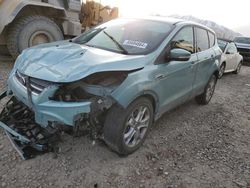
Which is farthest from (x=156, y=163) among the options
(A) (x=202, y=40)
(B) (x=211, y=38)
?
(B) (x=211, y=38)

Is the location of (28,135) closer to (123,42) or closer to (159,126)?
(123,42)

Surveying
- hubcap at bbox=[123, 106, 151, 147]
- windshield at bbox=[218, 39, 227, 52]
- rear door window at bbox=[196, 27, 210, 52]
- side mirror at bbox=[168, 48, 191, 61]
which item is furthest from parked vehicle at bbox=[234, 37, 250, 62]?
hubcap at bbox=[123, 106, 151, 147]

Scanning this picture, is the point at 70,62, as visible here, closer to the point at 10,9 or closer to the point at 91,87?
the point at 91,87

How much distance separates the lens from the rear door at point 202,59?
4.85 m

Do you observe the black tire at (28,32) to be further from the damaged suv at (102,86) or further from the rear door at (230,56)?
the rear door at (230,56)

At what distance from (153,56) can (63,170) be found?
1779mm

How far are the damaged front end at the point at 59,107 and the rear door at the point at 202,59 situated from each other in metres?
2.07

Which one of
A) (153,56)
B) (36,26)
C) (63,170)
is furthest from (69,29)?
(63,170)

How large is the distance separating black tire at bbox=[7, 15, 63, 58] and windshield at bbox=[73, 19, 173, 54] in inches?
109

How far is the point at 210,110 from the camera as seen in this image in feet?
18.8

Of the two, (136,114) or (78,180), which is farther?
(136,114)

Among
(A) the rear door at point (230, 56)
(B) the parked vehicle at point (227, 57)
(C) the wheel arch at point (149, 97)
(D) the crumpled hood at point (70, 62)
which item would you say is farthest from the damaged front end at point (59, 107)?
(A) the rear door at point (230, 56)

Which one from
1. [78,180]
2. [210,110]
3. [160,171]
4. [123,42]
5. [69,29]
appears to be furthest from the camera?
[69,29]

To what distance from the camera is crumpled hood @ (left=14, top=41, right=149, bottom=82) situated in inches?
118
